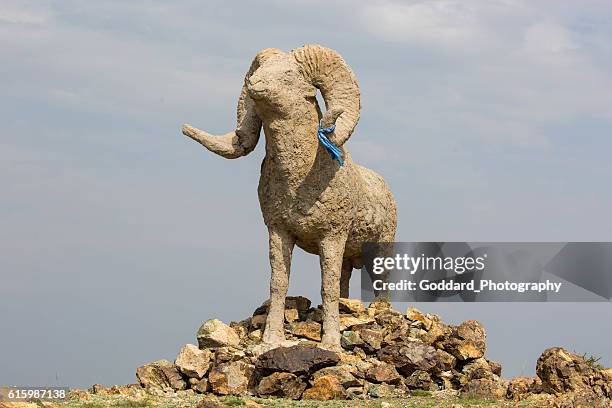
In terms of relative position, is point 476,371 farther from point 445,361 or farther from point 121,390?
point 121,390

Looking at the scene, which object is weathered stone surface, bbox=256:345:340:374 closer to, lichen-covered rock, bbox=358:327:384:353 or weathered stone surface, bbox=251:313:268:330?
lichen-covered rock, bbox=358:327:384:353

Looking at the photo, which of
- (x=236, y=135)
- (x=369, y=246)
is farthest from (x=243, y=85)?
(x=369, y=246)

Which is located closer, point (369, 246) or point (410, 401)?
point (410, 401)

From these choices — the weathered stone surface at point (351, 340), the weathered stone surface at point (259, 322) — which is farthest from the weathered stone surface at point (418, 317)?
the weathered stone surface at point (259, 322)

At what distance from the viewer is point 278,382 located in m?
19.2

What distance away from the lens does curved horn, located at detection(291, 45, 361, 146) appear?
20625 mm

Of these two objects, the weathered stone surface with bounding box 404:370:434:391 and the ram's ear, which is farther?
the weathered stone surface with bounding box 404:370:434:391

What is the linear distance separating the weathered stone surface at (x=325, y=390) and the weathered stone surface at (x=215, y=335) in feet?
6.96

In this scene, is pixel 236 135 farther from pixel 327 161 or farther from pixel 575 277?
pixel 575 277

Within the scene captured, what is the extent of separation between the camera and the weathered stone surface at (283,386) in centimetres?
1919

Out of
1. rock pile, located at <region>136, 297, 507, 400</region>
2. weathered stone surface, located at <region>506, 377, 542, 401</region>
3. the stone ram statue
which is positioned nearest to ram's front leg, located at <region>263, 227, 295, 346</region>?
the stone ram statue

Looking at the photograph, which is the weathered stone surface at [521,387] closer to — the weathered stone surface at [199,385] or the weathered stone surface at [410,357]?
the weathered stone surface at [410,357]

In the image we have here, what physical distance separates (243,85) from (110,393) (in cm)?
554

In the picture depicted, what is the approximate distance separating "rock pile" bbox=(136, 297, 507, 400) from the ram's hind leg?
0.90 m
